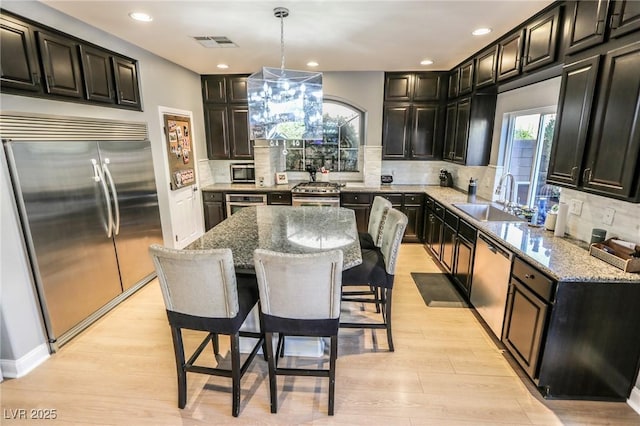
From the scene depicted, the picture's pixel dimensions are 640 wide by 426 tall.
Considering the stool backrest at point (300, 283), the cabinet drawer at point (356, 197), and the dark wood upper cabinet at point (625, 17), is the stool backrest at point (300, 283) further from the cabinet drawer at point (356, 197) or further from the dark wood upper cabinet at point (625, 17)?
the cabinet drawer at point (356, 197)

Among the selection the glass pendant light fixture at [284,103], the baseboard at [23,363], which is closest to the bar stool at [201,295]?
the baseboard at [23,363]

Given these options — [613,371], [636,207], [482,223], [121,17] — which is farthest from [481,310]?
[121,17]

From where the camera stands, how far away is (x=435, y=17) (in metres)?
2.55

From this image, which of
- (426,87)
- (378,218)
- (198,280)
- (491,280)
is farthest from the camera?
(426,87)

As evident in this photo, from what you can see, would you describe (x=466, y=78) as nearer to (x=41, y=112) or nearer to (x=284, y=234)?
(x=284, y=234)

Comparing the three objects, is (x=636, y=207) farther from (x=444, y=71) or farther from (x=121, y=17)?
(x=121, y=17)

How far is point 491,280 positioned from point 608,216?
2.91 ft

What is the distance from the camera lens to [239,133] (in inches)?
197

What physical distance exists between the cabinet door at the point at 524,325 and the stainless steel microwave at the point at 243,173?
13.3 feet

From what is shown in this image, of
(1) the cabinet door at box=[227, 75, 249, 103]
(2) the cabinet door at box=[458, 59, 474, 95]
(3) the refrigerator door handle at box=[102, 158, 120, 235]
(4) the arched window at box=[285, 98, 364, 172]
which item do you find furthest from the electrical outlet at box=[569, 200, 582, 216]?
(1) the cabinet door at box=[227, 75, 249, 103]

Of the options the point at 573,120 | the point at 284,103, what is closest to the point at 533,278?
the point at 573,120

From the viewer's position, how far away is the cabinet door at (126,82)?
3.09m

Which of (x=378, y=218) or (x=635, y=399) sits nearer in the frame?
(x=635, y=399)

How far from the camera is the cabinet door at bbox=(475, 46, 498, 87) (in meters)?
3.09
